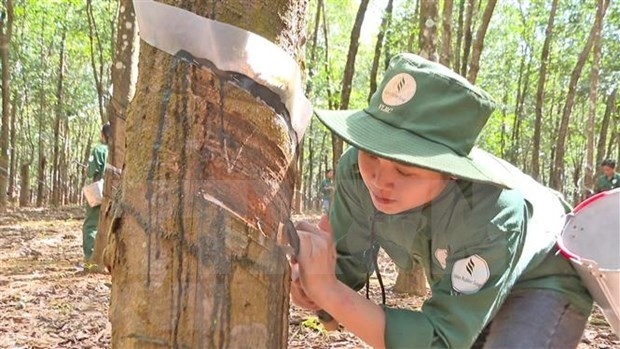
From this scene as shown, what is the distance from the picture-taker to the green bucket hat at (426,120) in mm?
1523

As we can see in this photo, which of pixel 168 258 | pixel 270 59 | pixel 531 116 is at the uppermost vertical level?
pixel 531 116

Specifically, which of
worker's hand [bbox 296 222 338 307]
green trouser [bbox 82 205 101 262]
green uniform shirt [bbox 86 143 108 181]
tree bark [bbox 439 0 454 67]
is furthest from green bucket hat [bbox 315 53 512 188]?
green uniform shirt [bbox 86 143 108 181]

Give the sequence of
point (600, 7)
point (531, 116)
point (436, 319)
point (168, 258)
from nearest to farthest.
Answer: point (168, 258) → point (436, 319) → point (600, 7) → point (531, 116)

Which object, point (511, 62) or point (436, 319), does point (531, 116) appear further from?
point (436, 319)

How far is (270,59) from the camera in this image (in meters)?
1.32

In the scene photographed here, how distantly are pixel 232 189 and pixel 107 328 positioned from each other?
310cm

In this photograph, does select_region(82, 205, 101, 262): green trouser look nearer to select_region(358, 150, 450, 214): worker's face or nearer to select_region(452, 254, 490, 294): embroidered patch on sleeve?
select_region(358, 150, 450, 214): worker's face

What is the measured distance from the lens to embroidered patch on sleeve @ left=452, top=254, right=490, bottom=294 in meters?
1.56

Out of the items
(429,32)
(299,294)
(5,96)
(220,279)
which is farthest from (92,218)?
(5,96)

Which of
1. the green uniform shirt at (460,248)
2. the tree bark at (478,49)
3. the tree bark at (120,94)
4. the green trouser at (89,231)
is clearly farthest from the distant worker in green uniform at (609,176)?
the green uniform shirt at (460,248)

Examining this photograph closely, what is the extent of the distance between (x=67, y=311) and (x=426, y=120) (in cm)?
362

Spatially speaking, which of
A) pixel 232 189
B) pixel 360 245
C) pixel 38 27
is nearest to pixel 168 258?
pixel 232 189

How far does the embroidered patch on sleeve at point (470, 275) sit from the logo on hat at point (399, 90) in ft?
1.49

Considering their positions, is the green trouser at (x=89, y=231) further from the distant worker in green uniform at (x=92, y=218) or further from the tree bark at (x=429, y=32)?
the tree bark at (x=429, y=32)
